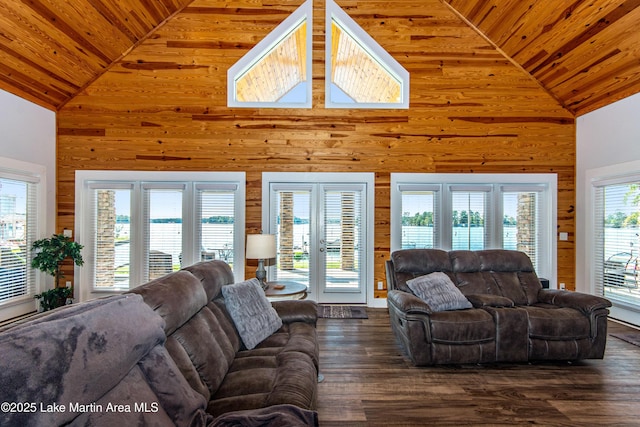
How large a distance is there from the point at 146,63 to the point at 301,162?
2.91m

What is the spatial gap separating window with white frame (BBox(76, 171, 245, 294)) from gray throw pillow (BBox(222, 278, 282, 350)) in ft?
8.48

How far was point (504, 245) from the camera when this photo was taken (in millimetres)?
5137

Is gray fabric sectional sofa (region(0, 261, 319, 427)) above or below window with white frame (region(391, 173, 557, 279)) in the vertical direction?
below

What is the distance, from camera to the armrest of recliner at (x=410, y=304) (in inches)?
115

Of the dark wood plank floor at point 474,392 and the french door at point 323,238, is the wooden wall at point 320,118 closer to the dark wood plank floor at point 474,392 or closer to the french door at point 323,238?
the french door at point 323,238

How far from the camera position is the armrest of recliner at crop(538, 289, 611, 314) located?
9.82 feet

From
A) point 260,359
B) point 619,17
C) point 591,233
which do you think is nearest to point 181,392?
point 260,359

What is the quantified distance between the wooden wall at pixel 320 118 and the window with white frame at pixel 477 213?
165 mm

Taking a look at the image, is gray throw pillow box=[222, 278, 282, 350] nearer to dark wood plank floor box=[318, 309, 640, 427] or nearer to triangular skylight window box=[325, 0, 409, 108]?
dark wood plank floor box=[318, 309, 640, 427]

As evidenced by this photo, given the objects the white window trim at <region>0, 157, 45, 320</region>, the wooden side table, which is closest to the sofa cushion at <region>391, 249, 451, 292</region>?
the wooden side table

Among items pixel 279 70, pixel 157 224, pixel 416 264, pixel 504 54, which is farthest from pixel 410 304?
pixel 504 54

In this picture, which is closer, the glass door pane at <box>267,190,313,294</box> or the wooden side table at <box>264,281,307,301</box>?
the wooden side table at <box>264,281,307,301</box>

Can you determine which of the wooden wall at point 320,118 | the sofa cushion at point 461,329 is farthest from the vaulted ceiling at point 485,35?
the sofa cushion at point 461,329

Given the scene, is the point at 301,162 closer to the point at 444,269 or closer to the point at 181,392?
the point at 444,269
